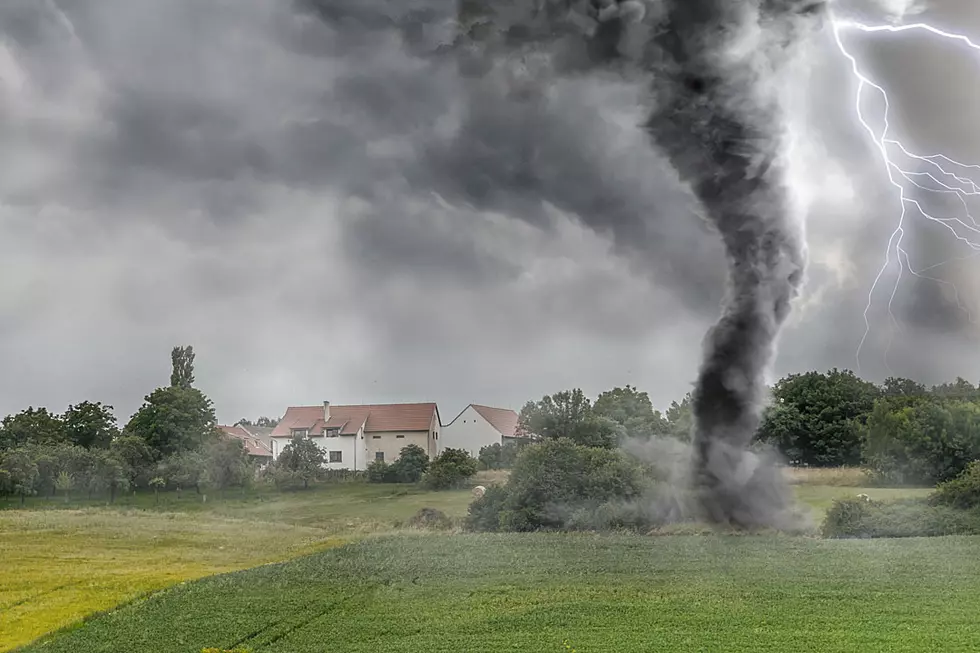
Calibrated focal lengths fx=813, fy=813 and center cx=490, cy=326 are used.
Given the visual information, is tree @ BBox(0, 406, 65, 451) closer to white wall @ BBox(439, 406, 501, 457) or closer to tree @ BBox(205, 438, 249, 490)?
tree @ BBox(205, 438, 249, 490)

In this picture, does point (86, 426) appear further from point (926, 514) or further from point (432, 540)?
point (926, 514)

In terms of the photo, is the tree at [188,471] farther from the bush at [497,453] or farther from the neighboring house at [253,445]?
the bush at [497,453]

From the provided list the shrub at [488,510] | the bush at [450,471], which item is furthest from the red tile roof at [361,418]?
the shrub at [488,510]

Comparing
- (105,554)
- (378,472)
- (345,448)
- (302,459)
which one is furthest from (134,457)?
(105,554)

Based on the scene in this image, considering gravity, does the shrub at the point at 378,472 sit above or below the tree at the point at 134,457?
below

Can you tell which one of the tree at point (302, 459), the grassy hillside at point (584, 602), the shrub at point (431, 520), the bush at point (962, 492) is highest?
the tree at point (302, 459)

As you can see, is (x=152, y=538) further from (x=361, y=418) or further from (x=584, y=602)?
(x=584, y=602)

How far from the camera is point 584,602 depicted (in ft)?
63.6

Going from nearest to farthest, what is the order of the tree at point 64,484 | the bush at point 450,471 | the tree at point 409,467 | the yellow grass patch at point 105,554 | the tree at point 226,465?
the yellow grass patch at point 105,554, the bush at point 450,471, the tree at point 226,465, the tree at point 64,484, the tree at point 409,467

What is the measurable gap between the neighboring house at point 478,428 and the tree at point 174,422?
15.7 m

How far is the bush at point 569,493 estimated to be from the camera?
111ft

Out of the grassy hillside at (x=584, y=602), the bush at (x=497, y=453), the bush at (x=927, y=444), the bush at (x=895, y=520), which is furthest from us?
the bush at (x=497, y=453)

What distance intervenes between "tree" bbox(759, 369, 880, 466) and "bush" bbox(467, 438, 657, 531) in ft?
26.5

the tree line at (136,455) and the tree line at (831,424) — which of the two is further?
the tree line at (136,455)
